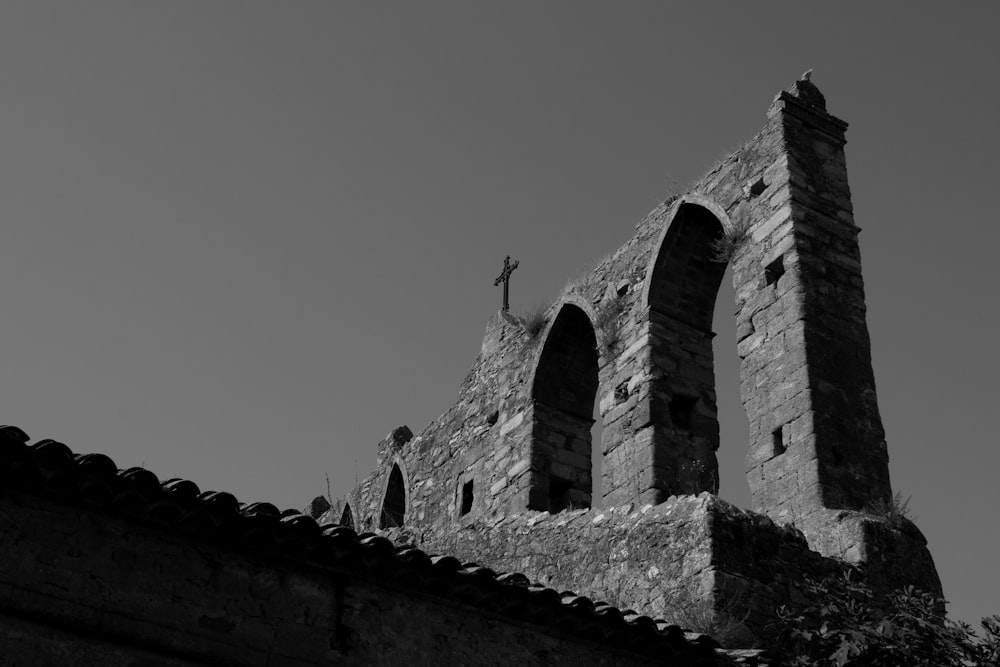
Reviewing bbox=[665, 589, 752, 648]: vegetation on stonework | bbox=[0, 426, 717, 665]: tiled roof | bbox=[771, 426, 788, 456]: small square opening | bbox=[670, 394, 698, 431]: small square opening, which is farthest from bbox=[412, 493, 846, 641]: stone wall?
bbox=[670, 394, 698, 431]: small square opening

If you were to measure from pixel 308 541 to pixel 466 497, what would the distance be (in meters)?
8.96

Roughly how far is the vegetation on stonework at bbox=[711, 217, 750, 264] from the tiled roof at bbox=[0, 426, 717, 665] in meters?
5.52

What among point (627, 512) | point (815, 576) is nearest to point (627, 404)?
point (627, 512)

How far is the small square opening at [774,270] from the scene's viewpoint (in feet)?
38.5

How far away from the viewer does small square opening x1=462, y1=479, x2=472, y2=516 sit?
50.9 feet

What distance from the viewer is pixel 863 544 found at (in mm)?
9492

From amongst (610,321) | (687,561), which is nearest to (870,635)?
(687,561)

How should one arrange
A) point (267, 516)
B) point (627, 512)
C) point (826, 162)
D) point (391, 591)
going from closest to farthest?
point (267, 516) → point (391, 591) → point (627, 512) → point (826, 162)

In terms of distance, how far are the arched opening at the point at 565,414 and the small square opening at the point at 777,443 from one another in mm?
3469

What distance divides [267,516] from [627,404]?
21.9 ft

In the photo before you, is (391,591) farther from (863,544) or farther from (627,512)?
(863,544)

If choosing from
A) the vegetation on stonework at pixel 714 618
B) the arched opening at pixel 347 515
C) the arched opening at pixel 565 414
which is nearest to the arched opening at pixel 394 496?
the arched opening at pixel 347 515

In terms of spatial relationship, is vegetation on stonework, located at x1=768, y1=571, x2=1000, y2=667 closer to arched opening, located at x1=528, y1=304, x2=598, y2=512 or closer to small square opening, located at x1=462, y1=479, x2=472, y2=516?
arched opening, located at x1=528, y1=304, x2=598, y2=512

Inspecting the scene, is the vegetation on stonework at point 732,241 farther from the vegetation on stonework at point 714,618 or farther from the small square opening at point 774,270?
the vegetation on stonework at point 714,618
